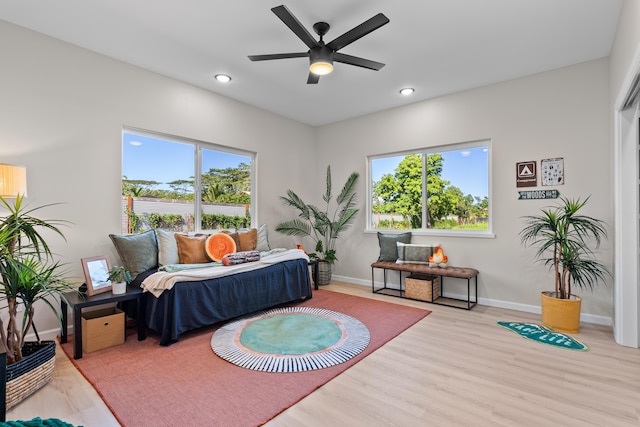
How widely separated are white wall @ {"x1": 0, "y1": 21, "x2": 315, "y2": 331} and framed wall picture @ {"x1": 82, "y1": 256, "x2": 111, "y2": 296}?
30 cm

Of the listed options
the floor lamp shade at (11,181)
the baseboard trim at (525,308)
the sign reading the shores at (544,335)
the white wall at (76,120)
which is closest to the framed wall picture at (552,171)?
the baseboard trim at (525,308)

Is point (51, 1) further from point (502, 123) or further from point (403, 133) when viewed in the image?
point (502, 123)

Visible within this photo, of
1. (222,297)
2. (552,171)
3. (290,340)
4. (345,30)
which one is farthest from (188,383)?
(552,171)

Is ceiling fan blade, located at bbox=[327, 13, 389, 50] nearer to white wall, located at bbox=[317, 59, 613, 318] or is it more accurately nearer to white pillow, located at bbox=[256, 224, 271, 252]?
white wall, located at bbox=[317, 59, 613, 318]

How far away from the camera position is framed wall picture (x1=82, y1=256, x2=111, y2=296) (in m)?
2.69

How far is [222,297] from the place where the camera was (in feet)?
10.3

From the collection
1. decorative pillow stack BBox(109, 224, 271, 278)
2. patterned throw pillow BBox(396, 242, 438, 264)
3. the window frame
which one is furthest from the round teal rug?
the window frame

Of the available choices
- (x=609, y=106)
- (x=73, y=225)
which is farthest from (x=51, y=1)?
(x=609, y=106)

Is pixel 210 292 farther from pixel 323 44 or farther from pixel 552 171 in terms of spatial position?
pixel 552 171

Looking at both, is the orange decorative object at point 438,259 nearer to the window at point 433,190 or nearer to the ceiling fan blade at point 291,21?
the window at point 433,190

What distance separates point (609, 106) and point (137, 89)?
498 centimetres

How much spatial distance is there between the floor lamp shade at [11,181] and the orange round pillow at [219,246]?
5.40 ft

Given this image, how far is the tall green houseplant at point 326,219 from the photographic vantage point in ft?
16.6

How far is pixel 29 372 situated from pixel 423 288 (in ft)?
12.5
